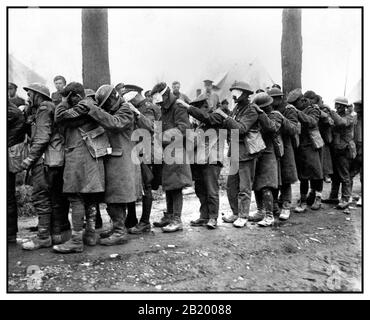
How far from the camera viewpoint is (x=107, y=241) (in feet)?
16.9

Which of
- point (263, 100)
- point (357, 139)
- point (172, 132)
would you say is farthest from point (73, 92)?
point (357, 139)

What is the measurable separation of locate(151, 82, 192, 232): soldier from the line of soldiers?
1 centimetres

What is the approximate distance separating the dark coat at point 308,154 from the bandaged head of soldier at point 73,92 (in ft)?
12.6

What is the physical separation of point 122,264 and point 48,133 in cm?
175

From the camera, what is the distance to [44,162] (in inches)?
195

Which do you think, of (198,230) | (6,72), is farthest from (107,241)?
(6,72)

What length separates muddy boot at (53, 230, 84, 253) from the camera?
480 centimetres

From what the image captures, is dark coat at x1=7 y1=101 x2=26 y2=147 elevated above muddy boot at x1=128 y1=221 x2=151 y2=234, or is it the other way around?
dark coat at x1=7 y1=101 x2=26 y2=147

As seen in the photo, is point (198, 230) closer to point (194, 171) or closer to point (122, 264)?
point (194, 171)

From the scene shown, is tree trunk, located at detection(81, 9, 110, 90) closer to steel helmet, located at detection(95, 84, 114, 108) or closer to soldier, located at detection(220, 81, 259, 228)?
steel helmet, located at detection(95, 84, 114, 108)

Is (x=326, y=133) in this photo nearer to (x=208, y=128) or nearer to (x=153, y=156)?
(x=208, y=128)

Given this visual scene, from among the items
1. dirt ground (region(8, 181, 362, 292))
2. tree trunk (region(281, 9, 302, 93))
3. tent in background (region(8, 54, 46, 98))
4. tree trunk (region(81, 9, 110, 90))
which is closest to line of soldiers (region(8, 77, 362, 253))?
dirt ground (region(8, 181, 362, 292))

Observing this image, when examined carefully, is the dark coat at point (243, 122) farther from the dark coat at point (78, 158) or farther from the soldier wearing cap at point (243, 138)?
the dark coat at point (78, 158)

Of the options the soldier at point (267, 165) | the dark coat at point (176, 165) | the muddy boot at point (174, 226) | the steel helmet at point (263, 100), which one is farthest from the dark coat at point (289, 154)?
the muddy boot at point (174, 226)
